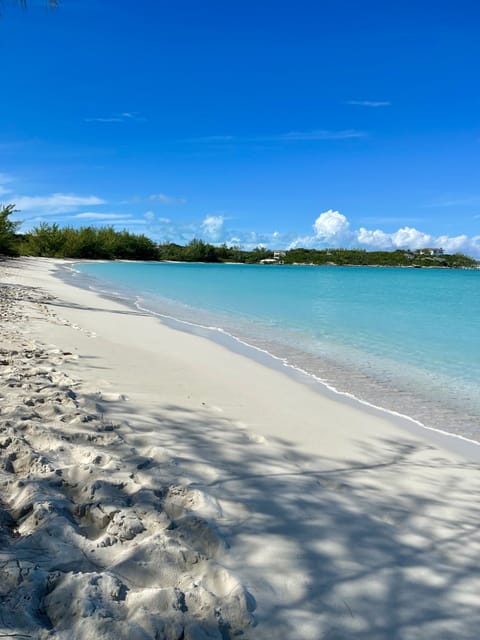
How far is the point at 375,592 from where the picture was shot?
2.26 m

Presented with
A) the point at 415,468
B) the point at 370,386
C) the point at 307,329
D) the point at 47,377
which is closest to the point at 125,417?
the point at 47,377

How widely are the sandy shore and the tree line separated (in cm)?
3958

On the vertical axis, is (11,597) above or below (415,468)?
above

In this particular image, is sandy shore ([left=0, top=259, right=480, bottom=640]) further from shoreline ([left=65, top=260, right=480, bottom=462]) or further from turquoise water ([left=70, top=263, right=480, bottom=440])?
turquoise water ([left=70, top=263, right=480, bottom=440])

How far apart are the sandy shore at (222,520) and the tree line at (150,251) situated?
39.6 metres

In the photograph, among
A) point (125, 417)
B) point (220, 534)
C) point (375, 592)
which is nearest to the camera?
point (375, 592)

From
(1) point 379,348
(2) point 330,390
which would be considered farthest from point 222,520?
(1) point 379,348

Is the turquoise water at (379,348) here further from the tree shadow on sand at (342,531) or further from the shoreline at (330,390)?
the tree shadow on sand at (342,531)

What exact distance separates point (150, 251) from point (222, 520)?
4060 inches

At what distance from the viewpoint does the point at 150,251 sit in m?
103

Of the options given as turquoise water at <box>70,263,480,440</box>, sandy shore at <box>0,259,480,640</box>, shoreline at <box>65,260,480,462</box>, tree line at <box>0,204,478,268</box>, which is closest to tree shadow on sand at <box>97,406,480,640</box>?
sandy shore at <box>0,259,480,640</box>

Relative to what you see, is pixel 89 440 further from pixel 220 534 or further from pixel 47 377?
pixel 47 377

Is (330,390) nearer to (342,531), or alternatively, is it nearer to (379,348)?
(342,531)

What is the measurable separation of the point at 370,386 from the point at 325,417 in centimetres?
218
